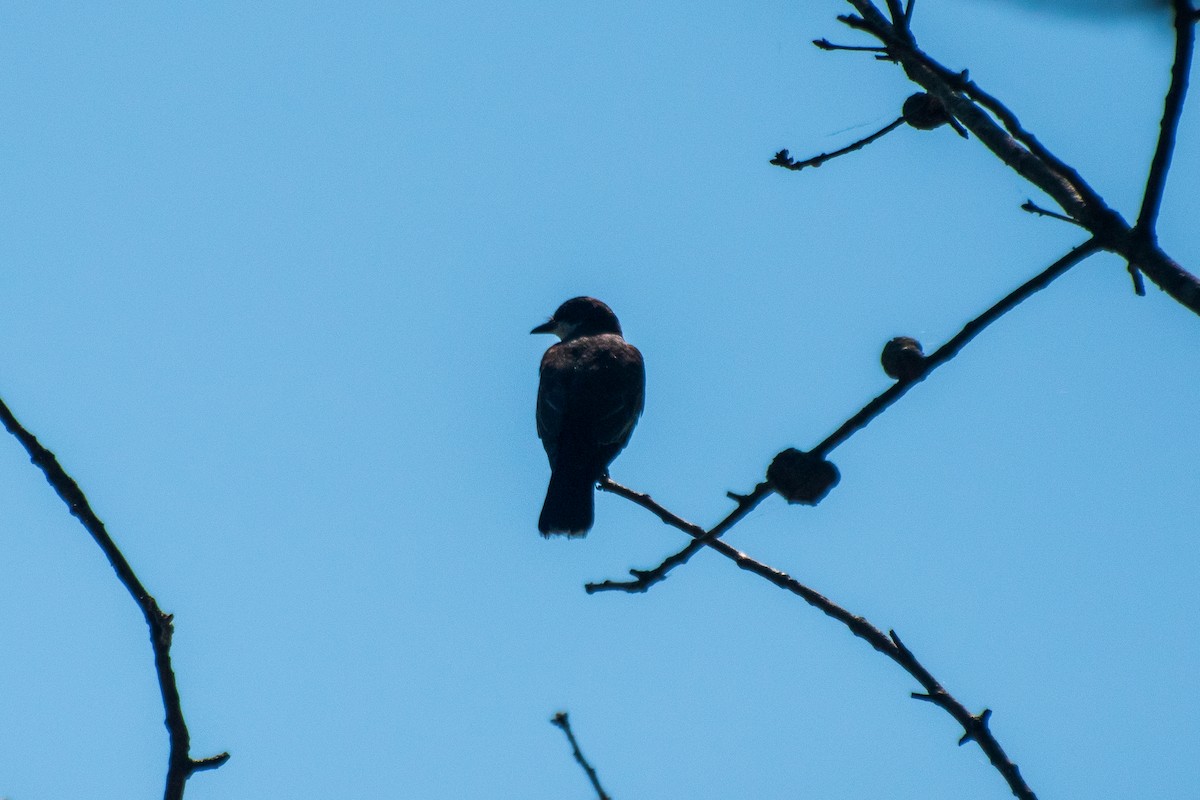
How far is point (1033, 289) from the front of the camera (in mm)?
2580

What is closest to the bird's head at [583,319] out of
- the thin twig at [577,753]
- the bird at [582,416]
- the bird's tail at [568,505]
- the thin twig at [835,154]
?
the bird at [582,416]

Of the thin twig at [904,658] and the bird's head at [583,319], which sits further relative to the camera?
the bird's head at [583,319]

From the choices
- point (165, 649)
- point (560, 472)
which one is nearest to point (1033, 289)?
point (165, 649)

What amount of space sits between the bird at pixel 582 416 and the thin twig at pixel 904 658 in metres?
5.17

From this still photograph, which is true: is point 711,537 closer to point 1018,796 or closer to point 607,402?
point 1018,796

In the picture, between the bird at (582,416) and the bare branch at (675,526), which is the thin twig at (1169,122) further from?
the bird at (582,416)

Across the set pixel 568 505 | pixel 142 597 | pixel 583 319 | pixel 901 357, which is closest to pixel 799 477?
pixel 901 357

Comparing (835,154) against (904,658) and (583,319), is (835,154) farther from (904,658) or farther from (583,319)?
(583,319)

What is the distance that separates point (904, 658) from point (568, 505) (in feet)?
18.4

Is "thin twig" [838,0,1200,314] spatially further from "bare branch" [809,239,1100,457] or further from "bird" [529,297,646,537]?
"bird" [529,297,646,537]

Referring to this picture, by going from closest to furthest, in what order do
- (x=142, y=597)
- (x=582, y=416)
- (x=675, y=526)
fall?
(x=142, y=597)
(x=675, y=526)
(x=582, y=416)

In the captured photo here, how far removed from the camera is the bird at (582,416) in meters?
8.39

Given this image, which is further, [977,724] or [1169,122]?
[977,724]

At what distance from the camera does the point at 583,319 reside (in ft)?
36.9
